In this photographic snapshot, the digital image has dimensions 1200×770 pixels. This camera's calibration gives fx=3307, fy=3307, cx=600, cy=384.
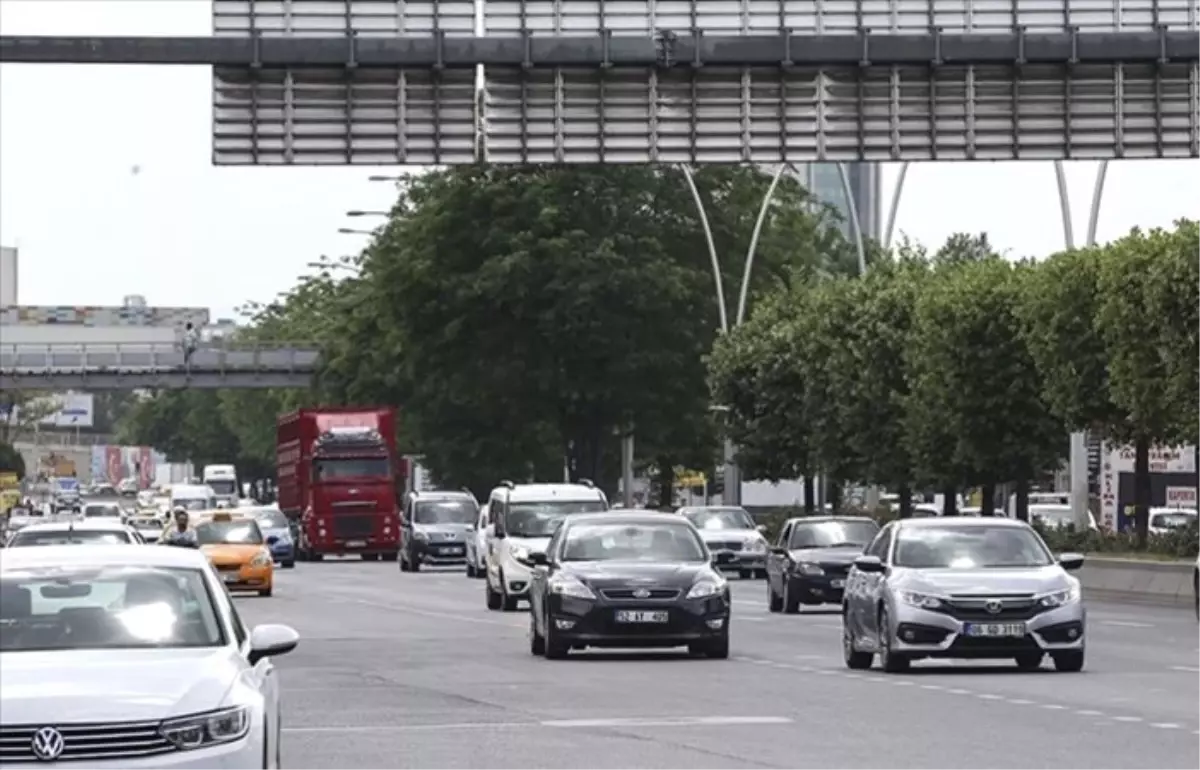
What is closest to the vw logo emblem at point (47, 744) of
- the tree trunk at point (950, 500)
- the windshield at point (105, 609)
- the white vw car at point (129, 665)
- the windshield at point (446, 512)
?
the white vw car at point (129, 665)

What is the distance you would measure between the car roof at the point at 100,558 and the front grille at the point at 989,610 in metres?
13.6

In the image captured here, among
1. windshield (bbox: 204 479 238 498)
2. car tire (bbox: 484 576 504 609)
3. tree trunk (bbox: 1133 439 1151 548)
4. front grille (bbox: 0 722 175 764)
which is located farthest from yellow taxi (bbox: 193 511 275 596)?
windshield (bbox: 204 479 238 498)

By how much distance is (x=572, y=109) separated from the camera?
38.1 meters

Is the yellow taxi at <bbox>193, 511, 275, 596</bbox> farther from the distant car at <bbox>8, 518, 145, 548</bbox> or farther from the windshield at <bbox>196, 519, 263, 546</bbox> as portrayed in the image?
the distant car at <bbox>8, 518, 145, 548</bbox>

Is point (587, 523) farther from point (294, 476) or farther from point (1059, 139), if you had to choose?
point (294, 476)

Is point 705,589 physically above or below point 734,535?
above

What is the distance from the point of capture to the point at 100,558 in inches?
611

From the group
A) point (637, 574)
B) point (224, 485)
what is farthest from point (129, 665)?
point (224, 485)

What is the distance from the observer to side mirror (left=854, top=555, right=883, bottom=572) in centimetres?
2933

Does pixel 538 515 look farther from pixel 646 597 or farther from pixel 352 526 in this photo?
pixel 352 526

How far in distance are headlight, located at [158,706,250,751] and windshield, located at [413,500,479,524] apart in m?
63.6

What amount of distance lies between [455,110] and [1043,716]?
1687 centimetres

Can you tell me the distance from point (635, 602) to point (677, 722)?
939 centimetres

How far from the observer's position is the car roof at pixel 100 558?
15367mm
